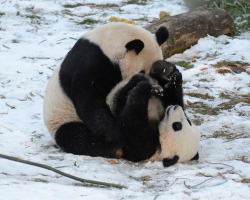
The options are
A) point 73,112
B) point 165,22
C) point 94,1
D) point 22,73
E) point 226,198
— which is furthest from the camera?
point 94,1

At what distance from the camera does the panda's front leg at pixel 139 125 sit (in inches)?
161

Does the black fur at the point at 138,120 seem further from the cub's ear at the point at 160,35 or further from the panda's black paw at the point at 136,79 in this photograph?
the cub's ear at the point at 160,35

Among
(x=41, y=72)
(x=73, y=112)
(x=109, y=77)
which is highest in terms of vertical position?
(x=109, y=77)

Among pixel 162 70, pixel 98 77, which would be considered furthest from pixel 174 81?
pixel 98 77

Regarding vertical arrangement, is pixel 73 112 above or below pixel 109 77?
below

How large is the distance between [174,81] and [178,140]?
2.64ft

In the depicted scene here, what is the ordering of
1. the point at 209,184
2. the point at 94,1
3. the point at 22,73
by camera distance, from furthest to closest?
the point at 94,1, the point at 22,73, the point at 209,184

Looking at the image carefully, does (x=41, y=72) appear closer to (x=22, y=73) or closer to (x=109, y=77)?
(x=22, y=73)

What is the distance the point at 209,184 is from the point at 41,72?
14.2ft

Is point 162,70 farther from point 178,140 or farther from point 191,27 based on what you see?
point 191,27

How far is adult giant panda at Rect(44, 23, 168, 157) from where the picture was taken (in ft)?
13.7

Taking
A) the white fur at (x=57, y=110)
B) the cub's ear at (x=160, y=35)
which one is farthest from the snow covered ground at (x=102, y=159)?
the cub's ear at (x=160, y=35)

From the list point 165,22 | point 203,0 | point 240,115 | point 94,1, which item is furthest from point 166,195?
point 94,1

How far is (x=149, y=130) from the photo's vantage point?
4.22 metres
